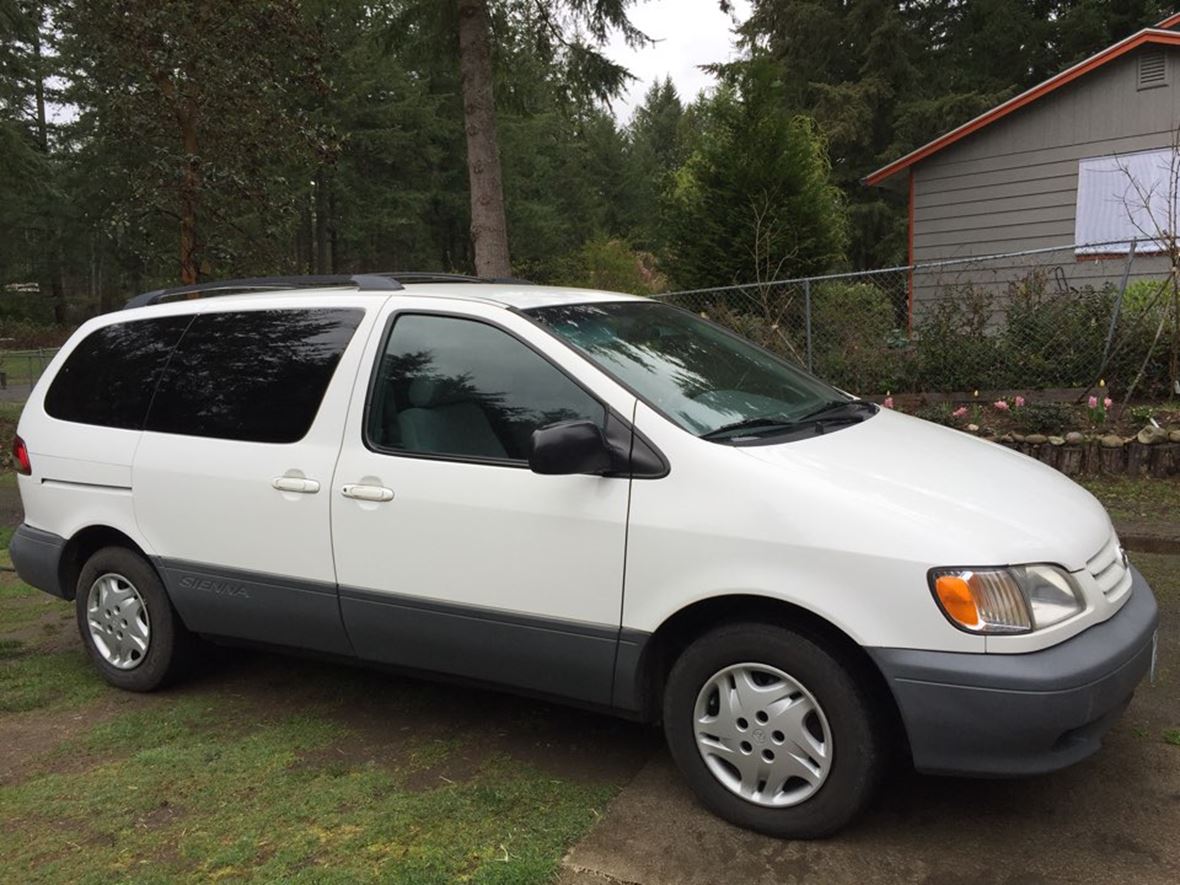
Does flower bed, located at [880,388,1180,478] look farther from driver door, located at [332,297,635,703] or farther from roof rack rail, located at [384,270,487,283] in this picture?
driver door, located at [332,297,635,703]

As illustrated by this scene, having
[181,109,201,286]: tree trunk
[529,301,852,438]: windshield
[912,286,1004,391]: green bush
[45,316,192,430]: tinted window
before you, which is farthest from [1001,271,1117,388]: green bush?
[181,109,201,286]: tree trunk

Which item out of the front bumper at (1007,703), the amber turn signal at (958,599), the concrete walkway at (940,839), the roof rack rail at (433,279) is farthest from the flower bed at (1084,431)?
the amber turn signal at (958,599)

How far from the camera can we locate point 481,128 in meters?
10.6

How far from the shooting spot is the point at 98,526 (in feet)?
14.2

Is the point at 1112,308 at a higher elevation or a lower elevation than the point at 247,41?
lower

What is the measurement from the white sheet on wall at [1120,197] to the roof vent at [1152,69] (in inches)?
32.3

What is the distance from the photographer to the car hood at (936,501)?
Answer: 2699mm

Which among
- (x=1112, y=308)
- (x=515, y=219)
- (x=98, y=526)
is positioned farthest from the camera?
(x=515, y=219)

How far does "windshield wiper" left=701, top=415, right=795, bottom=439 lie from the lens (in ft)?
10.3

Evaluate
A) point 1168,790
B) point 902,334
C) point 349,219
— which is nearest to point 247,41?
point 902,334

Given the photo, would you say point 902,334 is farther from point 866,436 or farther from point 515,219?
point 515,219

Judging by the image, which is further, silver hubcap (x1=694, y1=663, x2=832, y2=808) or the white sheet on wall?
the white sheet on wall

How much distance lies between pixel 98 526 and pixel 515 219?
108 feet

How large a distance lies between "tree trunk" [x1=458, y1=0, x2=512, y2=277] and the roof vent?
790 centimetres
